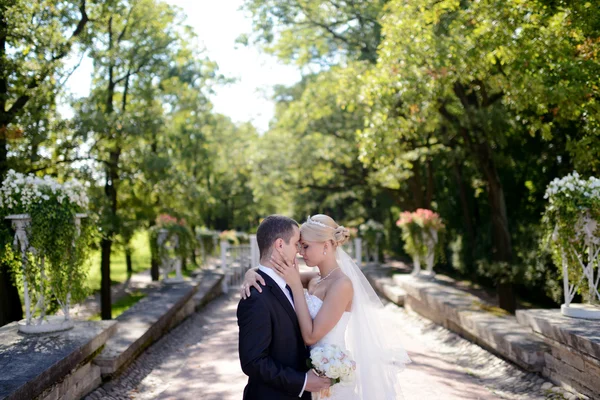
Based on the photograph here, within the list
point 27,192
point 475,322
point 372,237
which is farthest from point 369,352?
point 372,237

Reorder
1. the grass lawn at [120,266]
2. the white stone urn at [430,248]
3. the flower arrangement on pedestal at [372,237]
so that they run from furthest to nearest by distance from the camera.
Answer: the flower arrangement on pedestal at [372,237]
the grass lawn at [120,266]
the white stone urn at [430,248]

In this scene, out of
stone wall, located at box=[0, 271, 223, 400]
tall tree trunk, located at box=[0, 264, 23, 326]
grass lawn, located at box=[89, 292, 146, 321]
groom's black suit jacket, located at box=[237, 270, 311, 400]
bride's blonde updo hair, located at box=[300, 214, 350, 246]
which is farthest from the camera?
grass lawn, located at box=[89, 292, 146, 321]

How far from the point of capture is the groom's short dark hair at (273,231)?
10.5 ft

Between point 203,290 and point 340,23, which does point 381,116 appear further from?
point 203,290

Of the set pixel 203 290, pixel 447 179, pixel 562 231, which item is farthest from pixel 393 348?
pixel 447 179

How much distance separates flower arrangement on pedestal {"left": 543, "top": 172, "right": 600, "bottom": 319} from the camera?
6.44 metres

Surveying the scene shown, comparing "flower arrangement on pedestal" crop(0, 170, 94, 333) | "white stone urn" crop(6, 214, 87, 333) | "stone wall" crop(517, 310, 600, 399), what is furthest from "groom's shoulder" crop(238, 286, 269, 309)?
"white stone urn" crop(6, 214, 87, 333)

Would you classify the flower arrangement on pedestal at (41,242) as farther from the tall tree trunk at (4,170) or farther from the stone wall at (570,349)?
the stone wall at (570,349)

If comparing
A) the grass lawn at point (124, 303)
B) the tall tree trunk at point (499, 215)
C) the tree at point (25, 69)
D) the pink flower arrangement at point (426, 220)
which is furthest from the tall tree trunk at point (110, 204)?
the tall tree trunk at point (499, 215)

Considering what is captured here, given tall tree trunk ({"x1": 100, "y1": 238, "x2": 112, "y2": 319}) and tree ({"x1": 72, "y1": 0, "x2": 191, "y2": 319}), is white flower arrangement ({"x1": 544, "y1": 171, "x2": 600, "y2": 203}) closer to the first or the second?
tree ({"x1": 72, "y1": 0, "x2": 191, "y2": 319})

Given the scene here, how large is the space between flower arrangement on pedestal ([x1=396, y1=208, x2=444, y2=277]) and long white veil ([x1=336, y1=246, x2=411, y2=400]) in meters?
10.2

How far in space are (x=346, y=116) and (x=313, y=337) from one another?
16488 millimetres

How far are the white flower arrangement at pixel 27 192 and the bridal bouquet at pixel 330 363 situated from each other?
15.2ft

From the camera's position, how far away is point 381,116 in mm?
11180
